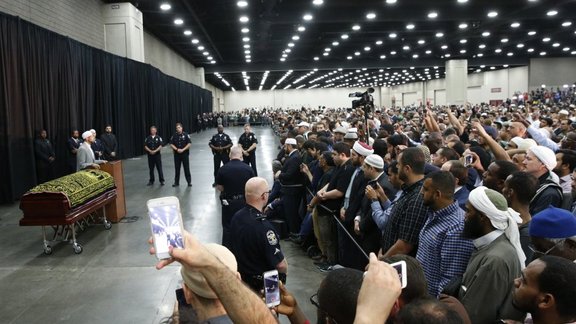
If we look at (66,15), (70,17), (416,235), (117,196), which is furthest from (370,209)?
(70,17)

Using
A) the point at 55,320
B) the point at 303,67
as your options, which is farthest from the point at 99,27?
the point at 303,67

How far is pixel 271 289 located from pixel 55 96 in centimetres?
1341

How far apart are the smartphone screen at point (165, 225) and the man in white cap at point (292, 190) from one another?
21.4 ft

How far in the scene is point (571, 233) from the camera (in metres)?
2.93

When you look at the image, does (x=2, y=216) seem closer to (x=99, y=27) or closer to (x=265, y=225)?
(x=265, y=225)

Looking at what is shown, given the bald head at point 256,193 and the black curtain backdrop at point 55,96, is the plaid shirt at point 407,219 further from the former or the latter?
the black curtain backdrop at point 55,96

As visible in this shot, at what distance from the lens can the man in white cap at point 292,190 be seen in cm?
831

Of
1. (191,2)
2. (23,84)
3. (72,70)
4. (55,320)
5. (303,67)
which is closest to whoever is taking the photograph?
(55,320)

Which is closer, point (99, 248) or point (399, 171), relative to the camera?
point (399, 171)

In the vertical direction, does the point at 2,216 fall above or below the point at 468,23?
below

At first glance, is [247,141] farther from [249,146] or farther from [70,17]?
[70,17]

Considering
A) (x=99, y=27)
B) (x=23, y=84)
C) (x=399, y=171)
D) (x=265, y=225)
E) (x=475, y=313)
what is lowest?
(x=475, y=313)

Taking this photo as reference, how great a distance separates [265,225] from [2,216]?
831cm

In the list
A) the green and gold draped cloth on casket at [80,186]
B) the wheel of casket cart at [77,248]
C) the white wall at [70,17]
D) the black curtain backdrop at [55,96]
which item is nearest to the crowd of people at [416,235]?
the green and gold draped cloth on casket at [80,186]
